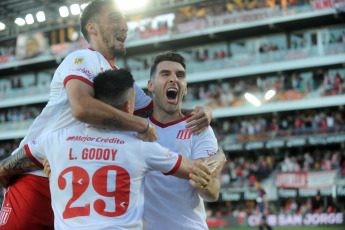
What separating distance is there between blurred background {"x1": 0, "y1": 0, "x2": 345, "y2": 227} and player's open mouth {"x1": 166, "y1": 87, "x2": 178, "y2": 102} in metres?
21.7

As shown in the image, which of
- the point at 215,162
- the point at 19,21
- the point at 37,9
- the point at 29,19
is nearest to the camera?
the point at 215,162

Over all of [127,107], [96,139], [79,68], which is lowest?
[96,139]

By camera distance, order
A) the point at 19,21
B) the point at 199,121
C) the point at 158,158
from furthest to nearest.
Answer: the point at 19,21, the point at 199,121, the point at 158,158

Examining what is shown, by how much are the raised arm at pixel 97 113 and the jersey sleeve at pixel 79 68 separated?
6 centimetres

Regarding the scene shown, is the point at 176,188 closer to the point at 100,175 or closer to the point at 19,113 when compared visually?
the point at 100,175

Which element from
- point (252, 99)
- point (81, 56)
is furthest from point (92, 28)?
point (252, 99)

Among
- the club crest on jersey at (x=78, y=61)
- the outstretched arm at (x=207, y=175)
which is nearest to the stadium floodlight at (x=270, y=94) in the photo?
the outstretched arm at (x=207, y=175)

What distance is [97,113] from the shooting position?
422cm

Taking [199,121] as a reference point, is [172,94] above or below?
above

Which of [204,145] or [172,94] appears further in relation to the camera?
[172,94]

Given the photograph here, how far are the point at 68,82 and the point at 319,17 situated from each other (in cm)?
3562

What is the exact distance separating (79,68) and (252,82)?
36.3 meters

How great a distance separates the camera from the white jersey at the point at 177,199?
5.07 m

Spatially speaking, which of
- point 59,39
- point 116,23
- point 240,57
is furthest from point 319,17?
point 116,23
